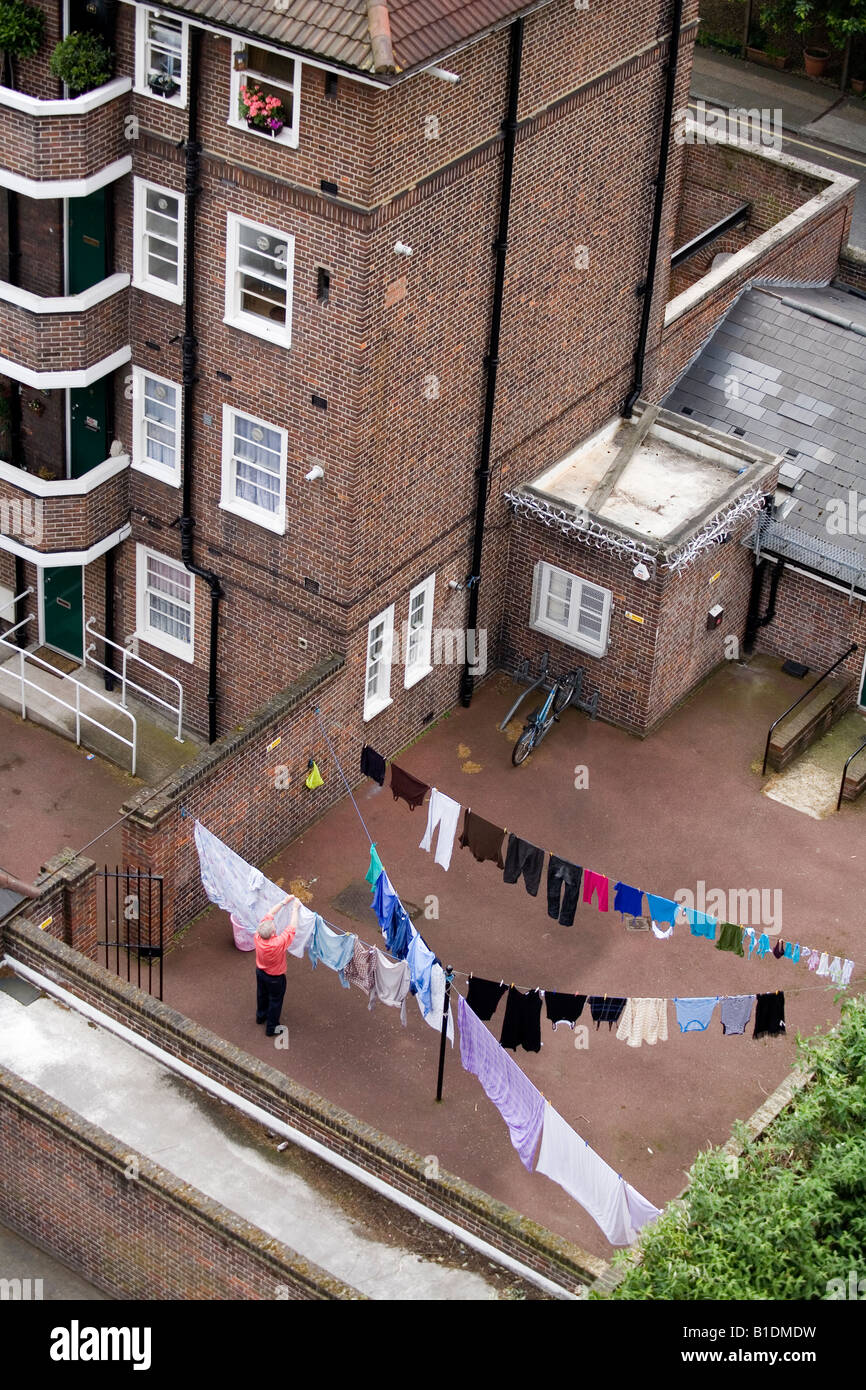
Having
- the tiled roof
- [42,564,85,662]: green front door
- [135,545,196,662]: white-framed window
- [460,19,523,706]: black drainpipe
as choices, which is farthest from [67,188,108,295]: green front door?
[460,19,523,706]: black drainpipe

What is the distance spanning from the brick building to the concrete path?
7.15 metres

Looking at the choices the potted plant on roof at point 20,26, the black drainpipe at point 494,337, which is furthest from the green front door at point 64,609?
the potted plant on roof at point 20,26

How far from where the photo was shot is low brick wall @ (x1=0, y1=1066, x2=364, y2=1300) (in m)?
25.3

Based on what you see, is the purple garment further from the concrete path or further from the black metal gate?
the black metal gate

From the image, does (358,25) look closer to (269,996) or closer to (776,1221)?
(269,996)

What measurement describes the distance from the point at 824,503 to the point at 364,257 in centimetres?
1121

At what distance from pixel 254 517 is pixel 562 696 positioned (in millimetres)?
6330

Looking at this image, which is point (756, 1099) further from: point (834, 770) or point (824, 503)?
point (824, 503)

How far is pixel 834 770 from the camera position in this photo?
36.3m

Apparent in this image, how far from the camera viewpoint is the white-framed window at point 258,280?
101ft

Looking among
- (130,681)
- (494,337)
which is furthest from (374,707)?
(494,337)

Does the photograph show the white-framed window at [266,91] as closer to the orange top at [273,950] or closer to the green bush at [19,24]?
the green bush at [19,24]

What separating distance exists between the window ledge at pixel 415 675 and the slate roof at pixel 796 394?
6.37 meters

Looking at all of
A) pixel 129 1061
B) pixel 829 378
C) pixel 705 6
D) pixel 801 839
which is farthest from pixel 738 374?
pixel 705 6
